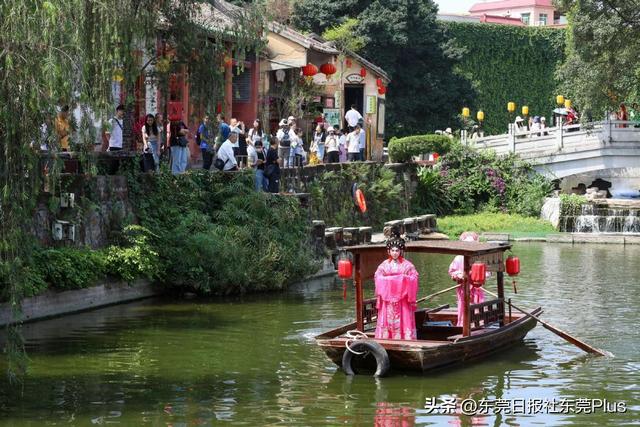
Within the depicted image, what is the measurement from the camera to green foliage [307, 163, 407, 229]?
113ft

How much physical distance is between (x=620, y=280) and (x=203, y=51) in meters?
11.8

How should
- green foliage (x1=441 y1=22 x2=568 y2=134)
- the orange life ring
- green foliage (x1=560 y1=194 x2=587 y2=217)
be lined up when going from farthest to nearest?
green foliage (x1=441 y1=22 x2=568 y2=134), green foliage (x1=560 y1=194 x2=587 y2=217), the orange life ring

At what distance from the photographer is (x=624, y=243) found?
3997 centimetres

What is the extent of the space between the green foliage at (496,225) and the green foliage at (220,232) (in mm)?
14170

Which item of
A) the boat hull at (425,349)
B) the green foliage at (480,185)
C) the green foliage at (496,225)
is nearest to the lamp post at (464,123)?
the green foliage at (480,185)

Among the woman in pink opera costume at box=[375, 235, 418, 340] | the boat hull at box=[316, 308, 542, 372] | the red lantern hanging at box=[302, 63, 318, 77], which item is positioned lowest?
the boat hull at box=[316, 308, 542, 372]

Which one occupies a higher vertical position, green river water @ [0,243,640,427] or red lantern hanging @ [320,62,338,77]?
red lantern hanging @ [320,62,338,77]

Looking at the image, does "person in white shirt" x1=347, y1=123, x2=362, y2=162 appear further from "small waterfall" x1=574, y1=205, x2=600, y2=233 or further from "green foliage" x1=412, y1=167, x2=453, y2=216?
"small waterfall" x1=574, y1=205, x2=600, y2=233

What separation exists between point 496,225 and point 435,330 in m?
23.8

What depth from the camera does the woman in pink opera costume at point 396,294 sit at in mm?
17094

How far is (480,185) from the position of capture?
44719 mm

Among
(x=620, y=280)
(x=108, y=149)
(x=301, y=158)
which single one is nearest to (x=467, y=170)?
(x=301, y=158)

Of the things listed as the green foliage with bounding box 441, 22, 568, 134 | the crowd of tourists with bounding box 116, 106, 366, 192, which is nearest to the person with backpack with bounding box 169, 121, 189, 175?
the crowd of tourists with bounding box 116, 106, 366, 192

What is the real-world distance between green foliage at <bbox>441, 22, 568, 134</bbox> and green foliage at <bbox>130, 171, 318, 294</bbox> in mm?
39488
